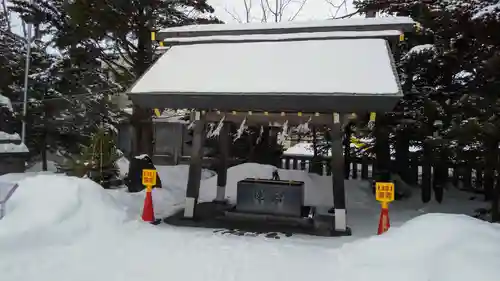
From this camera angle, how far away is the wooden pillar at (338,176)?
22.4 ft

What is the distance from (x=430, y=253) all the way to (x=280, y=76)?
3.85m

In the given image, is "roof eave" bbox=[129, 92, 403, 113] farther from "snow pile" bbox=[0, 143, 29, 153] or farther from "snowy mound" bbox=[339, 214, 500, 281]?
"snow pile" bbox=[0, 143, 29, 153]

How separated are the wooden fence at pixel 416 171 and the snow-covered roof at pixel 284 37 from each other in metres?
3.40

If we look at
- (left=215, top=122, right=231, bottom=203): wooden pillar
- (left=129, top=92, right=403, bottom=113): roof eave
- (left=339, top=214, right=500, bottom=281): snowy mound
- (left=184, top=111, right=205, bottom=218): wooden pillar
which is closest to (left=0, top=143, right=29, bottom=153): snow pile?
(left=129, top=92, right=403, bottom=113): roof eave

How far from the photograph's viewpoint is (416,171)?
10820mm

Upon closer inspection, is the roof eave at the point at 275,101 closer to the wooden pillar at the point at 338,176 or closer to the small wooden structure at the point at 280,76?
the small wooden structure at the point at 280,76

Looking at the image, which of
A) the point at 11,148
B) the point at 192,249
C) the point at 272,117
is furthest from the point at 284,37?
the point at 11,148

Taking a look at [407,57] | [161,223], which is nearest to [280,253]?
[161,223]

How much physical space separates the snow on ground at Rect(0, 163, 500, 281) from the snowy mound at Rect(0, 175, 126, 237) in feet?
0.05

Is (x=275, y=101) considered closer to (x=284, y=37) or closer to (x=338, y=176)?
(x=338, y=176)

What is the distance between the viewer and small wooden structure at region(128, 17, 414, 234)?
632 centimetres

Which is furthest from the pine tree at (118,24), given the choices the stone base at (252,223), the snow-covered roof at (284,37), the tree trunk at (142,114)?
the stone base at (252,223)

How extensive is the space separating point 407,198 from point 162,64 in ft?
23.0

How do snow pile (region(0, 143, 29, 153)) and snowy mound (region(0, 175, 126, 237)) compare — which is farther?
snow pile (region(0, 143, 29, 153))
